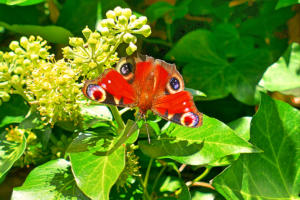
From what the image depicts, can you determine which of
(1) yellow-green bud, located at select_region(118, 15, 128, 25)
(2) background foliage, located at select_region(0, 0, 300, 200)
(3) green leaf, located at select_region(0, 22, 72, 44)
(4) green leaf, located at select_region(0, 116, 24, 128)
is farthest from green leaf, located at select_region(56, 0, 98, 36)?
(1) yellow-green bud, located at select_region(118, 15, 128, 25)

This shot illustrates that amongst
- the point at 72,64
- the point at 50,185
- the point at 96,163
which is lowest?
the point at 50,185

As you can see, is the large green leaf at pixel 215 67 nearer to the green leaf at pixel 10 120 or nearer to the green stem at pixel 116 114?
the green stem at pixel 116 114

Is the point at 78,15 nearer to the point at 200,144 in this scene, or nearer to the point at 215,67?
the point at 215,67

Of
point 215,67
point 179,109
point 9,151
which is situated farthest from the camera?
point 215,67

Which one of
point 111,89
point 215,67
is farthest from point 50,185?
point 215,67

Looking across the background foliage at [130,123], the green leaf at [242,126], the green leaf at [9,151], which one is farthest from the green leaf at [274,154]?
the green leaf at [9,151]

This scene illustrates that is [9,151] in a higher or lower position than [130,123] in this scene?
lower

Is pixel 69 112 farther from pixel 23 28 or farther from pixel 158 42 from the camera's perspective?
pixel 158 42
